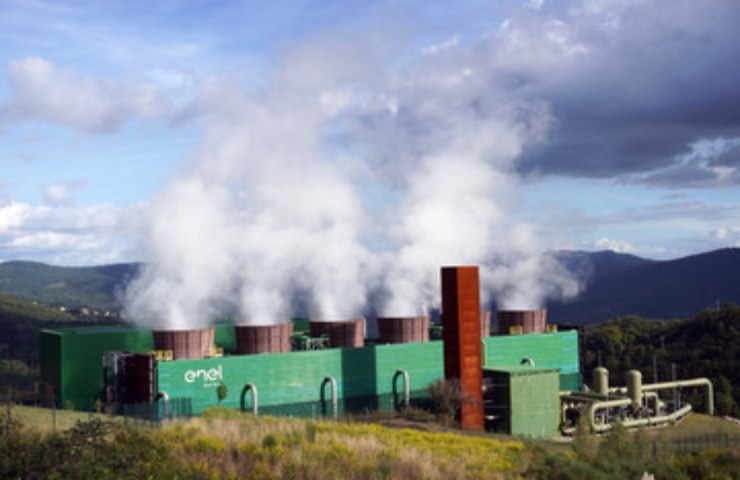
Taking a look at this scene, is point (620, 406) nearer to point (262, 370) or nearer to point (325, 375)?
point (325, 375)

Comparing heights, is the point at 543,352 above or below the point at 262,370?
below

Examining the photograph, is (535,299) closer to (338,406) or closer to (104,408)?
(338,406)

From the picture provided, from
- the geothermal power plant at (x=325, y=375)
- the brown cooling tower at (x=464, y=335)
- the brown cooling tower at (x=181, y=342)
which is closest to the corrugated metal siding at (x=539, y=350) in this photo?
the geothermal power plant at (x=325, y=375)

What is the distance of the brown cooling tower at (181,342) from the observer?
4259 centimetres

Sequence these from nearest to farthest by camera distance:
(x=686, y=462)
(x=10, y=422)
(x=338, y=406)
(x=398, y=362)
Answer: (x=10, y=422) < (x=686, y=462) < (x=338, y=406) < (x=398, y=362)

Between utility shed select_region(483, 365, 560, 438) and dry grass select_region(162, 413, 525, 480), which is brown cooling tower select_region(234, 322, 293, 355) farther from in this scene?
dry grass select_region(162, 413, 525, 480)

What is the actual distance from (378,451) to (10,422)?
8938 millimetres

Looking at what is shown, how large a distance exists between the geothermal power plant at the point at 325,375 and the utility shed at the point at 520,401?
60 millimetres

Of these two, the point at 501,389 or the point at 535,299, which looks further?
the point at 535,299

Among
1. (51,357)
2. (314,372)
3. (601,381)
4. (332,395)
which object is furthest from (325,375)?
(601,381)

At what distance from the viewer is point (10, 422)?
52.3ft

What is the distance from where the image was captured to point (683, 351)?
92.9 m

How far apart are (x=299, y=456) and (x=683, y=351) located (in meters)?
86.9

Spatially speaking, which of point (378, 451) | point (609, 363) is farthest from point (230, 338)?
point (609, 363)
